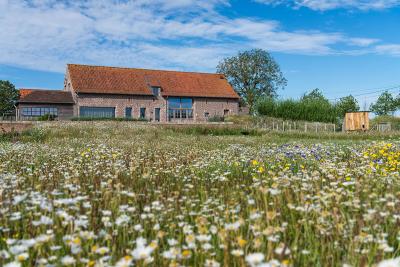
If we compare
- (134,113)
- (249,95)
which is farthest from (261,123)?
(249,95)

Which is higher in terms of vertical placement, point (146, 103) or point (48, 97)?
point (48, 97)

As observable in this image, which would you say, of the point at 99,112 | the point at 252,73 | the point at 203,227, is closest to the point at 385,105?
the point at 252,73

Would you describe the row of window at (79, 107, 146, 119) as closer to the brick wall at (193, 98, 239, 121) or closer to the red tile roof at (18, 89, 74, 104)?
the red tile roof at (18, 89, 74, 104)

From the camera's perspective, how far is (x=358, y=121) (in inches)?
1273

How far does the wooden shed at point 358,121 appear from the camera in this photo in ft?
105

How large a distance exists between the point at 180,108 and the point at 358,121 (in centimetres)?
2233

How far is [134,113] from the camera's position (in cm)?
4500

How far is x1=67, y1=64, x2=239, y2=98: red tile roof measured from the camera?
43.1 metres

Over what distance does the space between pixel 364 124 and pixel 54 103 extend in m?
31.1

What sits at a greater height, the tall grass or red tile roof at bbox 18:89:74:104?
red tile roof at bbox 18:89:74:104

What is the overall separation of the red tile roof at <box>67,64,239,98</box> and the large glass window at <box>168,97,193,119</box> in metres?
0.97

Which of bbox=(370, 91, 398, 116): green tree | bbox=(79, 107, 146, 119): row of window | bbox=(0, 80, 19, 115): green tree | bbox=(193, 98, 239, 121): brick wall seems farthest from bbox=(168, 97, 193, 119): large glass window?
bbox=(370, 91, 398, 116): green tree

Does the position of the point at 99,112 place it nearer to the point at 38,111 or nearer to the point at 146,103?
the point at 146,103

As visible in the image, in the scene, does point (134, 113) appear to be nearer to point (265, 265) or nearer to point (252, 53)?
point (252, 53)
